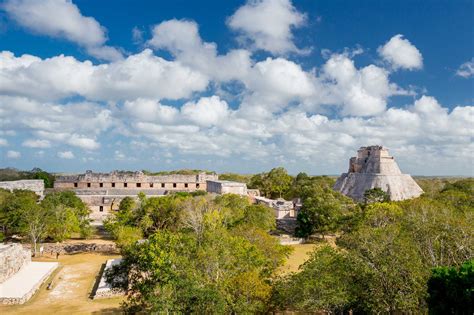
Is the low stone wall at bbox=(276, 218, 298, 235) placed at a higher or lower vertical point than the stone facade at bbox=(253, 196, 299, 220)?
lower

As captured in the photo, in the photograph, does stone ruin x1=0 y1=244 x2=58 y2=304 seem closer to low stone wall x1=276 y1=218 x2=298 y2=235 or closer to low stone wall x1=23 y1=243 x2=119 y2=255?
low stone wall x1=23 y1=243 x2=119 y2=255

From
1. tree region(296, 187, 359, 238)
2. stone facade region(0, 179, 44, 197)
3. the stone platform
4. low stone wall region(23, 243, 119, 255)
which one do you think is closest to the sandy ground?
the stone platform

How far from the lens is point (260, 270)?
12.8 meters

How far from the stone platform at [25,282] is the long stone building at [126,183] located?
1664cm

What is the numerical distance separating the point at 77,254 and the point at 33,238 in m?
2.93

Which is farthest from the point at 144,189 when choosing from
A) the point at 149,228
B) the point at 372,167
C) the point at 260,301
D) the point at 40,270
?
the point at 260,301

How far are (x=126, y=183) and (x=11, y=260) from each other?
902 inches

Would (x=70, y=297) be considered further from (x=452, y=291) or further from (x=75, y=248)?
(x=452, y=291)

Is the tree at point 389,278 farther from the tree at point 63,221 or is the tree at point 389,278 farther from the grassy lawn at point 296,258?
the tree at point 63,221

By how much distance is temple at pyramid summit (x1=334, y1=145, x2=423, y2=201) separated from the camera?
133 ft

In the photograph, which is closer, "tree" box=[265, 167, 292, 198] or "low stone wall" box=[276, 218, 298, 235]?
"low stone wall" box=[276, 218, 298, 235]

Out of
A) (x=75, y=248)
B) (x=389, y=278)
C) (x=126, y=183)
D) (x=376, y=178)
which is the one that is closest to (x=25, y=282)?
(x=75, y=248)

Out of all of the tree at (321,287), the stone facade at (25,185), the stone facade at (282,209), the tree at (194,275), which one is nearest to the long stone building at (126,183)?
the stone facade at (25,185)

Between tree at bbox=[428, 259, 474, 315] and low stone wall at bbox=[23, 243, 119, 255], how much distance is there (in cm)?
2020
